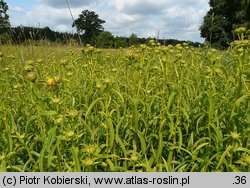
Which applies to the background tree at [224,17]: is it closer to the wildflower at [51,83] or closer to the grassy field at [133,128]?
the grassy field at [133,128]

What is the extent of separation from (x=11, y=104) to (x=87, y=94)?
1.57 feet

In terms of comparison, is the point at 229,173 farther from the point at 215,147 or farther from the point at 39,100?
the point at 39,100

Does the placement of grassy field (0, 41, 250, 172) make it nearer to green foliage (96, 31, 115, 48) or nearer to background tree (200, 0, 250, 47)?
green foliage (96, 31, 115, 48)

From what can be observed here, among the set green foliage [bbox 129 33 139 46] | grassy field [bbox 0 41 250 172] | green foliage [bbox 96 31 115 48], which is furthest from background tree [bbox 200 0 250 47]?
grassy field [bbox 0 41 250 172]

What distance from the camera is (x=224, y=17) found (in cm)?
2498

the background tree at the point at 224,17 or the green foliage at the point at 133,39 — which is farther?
the background tree at the point at 224,17

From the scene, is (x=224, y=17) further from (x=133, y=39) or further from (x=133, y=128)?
(x=133, y=128)

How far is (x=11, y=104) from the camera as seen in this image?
196cm

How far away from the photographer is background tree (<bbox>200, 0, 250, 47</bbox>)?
22091mm

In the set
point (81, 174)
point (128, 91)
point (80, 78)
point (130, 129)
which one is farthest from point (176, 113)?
point (80, 78)

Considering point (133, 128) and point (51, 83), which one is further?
point (133, 128)

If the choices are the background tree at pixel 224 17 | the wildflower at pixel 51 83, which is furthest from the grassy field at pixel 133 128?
the background tree at pixel 224 17

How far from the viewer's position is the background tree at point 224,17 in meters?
22.1

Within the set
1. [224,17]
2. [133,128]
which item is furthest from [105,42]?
[224,17]
